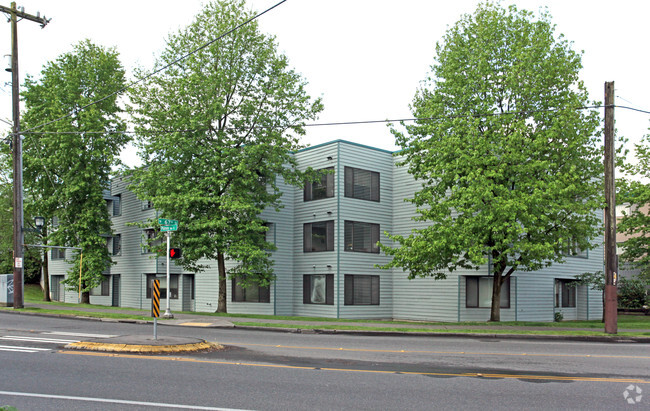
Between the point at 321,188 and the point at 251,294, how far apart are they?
693 cm

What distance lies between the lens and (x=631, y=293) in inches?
1324

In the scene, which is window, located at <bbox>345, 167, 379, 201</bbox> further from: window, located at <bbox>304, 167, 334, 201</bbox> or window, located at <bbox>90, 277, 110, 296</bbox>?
window, located at <bbox>90, 277, 110, 296</bbox>

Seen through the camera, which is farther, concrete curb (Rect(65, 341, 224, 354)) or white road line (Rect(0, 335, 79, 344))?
white road line (Rect(0, 335, 79, 344))

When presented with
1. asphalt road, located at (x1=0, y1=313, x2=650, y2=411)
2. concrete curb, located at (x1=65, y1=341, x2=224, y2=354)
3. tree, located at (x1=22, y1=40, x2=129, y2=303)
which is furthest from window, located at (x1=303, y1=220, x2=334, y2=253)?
concrete curb, located at (x1=65, y1=341, x2=224, y2=354)

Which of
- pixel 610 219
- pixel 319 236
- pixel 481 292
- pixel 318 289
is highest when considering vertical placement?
pixel 610 219

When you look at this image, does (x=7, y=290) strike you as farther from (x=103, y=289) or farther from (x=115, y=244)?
(x=103, y=289)

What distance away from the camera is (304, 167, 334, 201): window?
98.7ft

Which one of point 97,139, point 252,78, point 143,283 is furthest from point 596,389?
point 143,283

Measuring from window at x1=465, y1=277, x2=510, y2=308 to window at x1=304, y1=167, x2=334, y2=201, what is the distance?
8304 millimetres

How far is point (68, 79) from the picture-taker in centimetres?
3331

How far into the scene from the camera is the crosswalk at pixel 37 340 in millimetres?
13026

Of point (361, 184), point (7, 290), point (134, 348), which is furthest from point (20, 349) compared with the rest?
point (361, 184)

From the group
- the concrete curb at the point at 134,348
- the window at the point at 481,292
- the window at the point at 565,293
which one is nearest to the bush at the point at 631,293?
the window at the point at 565,293

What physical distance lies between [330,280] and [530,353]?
16715 mm
